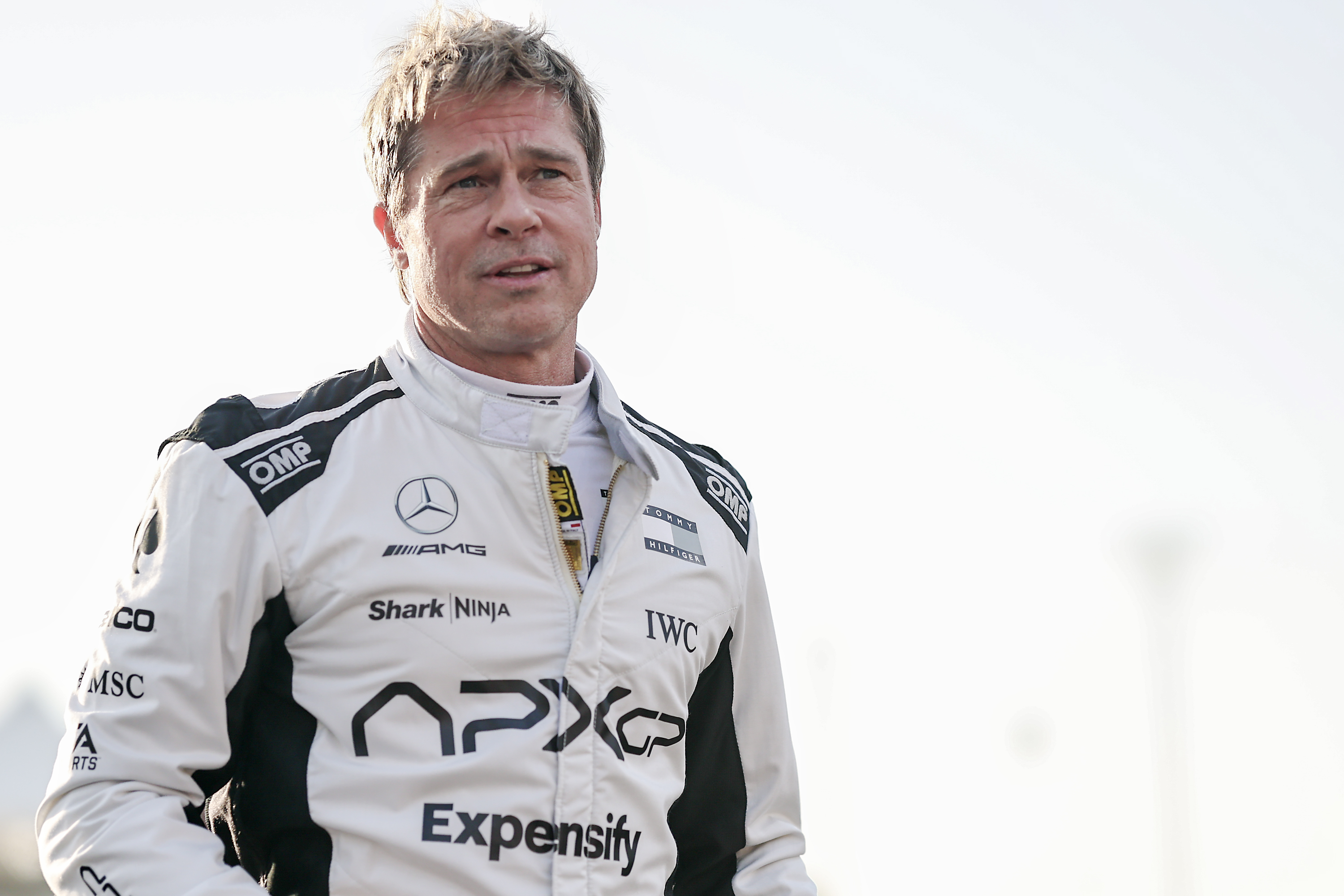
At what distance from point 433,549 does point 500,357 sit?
573 millimetres

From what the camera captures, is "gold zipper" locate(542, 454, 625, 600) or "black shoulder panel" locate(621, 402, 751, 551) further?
"black shoulder panel" locate(621, 402, 751, 551)

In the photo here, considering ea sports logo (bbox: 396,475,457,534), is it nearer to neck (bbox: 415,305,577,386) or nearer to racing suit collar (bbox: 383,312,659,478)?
racing suit collar (bbox: 383,312,659,478)

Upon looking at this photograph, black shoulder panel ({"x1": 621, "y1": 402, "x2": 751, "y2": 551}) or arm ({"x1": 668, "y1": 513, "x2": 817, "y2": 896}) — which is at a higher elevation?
black shoulder panel ({"x1": 621, "y1": 402, "x2": 751, "y2": 551})

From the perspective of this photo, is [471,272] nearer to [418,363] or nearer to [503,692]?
[418,363]

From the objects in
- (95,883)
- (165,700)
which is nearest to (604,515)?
(165,700)

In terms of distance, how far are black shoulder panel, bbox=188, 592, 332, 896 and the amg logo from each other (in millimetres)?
235

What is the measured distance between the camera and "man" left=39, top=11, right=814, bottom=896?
2.64 meters

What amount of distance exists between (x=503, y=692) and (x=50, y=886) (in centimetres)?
91

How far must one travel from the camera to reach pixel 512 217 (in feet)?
10.2

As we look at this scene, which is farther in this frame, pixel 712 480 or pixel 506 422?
pixel 712 480

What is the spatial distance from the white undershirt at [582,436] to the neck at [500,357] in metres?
0.03

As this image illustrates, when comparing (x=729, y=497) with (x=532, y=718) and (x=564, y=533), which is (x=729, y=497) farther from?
(x=532, y=718)

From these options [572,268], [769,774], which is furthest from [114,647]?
[769,774]

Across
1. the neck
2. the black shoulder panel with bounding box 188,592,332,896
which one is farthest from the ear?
the black shoulder panel with bounding box 188,592,332,896
